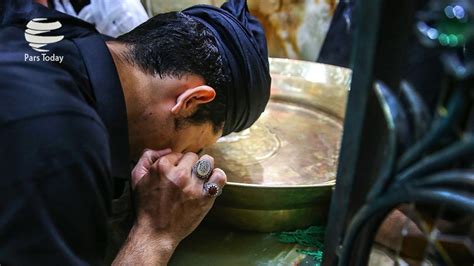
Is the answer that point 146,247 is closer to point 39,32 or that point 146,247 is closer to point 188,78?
point 188,78

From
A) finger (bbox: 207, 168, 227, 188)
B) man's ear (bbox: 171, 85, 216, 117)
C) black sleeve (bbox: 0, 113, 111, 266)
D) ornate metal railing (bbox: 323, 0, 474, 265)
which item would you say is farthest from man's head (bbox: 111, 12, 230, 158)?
ornate metal railing (bbox: 323, 0, 474, 265)

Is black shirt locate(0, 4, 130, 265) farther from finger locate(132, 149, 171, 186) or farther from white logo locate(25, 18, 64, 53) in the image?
finger locate(132, 149, 171, 186)

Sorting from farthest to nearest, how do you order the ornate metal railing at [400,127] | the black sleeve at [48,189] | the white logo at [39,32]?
the white logo at [39,32]
the black sleeve at [48,189]
the ornate metal railing at [400,127]

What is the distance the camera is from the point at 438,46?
0.33m

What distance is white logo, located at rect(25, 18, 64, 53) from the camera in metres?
0.82

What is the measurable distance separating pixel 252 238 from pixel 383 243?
28 cm

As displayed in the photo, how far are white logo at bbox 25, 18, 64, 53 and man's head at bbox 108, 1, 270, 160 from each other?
10 centimetres

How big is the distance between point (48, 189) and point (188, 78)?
35 cm

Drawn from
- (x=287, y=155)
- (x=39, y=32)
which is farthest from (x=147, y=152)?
(x=287, y=155)

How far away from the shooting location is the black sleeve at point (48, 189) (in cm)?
64

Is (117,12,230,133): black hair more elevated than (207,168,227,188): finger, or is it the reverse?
(117,12,230,133): black hair

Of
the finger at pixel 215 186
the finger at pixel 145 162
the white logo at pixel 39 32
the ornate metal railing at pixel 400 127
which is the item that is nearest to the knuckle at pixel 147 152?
the finger at pixel 145 162

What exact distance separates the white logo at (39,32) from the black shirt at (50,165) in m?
0.04

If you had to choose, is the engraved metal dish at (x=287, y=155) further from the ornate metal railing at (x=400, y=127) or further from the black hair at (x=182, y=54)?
the ornate metal railing at (x=400, y=127)
